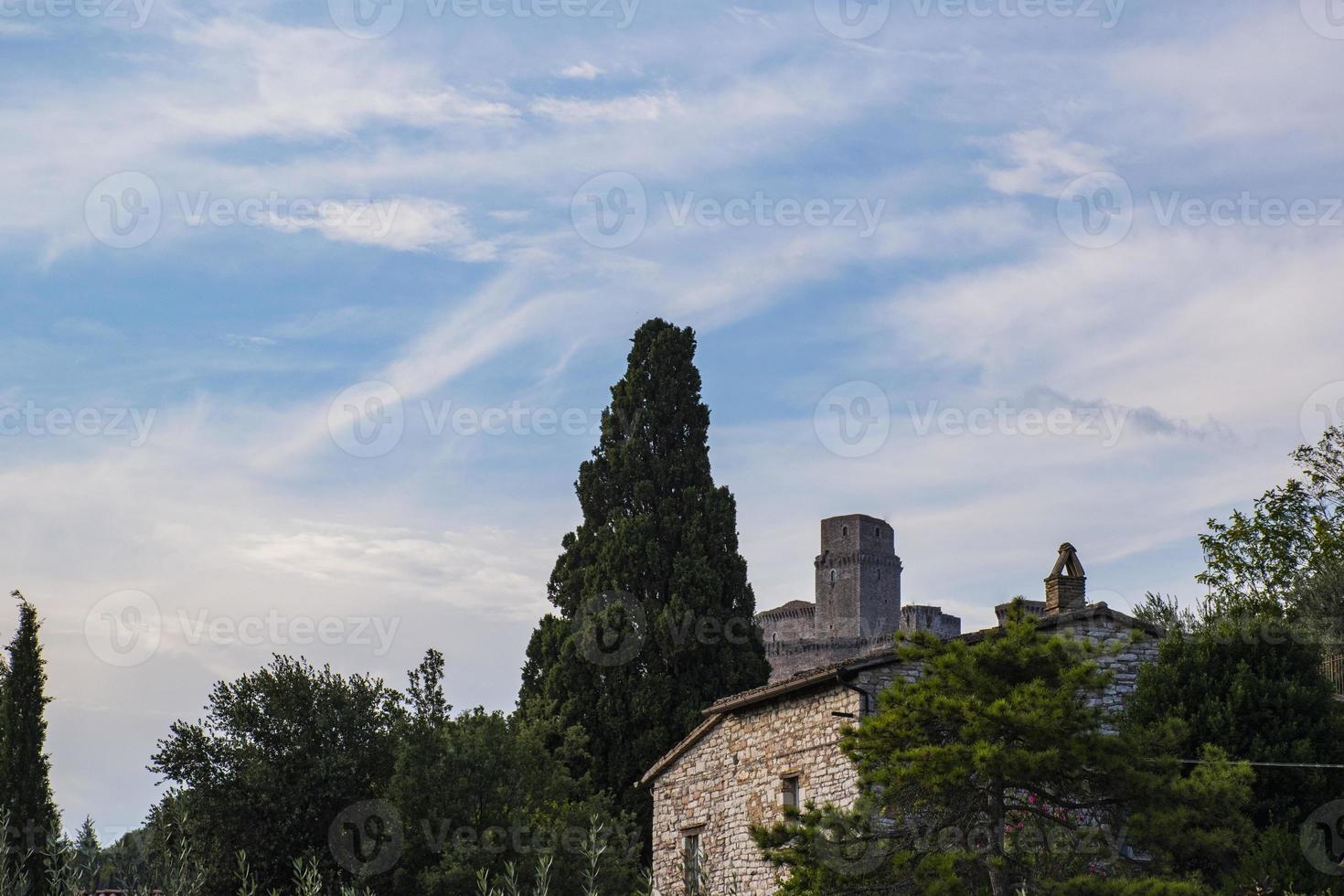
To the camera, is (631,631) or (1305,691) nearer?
(1305,691)

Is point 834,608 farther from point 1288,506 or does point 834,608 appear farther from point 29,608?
point 29,608

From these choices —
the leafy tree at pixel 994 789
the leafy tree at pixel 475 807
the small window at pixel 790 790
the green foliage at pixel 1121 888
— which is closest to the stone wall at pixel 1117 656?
the leafy tree at pixel 994 789

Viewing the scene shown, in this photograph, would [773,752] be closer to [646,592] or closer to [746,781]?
[746,781]

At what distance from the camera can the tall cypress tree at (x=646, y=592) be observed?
3108 centimetres

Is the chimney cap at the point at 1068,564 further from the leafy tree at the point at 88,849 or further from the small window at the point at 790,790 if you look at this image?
the leafy tree at the point at 88,849

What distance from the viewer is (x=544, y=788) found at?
24.1 metres

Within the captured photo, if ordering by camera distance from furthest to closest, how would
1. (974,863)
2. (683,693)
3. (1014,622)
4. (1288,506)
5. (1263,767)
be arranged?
(1288,506), (683,693), (1263,767), (1014,622), (974,863)

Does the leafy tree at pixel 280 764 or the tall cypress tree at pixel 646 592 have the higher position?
the tall cypress tree at pixel 646 592

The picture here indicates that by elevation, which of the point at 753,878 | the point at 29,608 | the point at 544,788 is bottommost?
the point at 753,878

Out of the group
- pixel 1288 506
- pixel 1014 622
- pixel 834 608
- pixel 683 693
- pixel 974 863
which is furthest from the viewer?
pixel 834 608

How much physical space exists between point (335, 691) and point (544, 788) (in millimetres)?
4264

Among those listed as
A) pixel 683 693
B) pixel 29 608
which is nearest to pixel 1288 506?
pixel 683 693

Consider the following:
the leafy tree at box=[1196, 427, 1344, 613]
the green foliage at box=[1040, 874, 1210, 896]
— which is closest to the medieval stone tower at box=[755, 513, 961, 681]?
the leafy tree at box=[1196, 427, 1344, 613]

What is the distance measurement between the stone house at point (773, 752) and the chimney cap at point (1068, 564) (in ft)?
0.05
